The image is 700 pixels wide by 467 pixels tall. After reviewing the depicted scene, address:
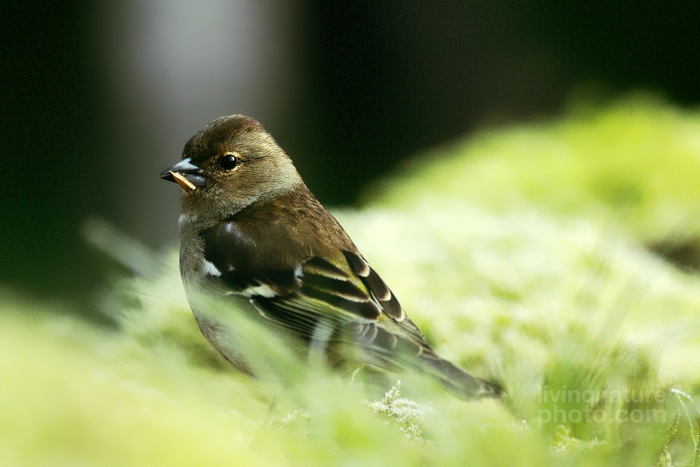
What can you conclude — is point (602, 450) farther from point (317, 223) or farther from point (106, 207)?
point (106, 207)

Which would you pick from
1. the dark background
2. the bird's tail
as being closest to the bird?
the bird's tail

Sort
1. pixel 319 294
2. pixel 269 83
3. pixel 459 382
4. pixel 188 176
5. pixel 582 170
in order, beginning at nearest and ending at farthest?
1. pixel 459 382
2. pixel 319 294
3. pixel 188 176
4. pixel 582 170
5. pixel 269 83

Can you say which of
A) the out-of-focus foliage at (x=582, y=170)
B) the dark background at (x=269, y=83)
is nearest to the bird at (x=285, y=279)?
the out-of-focus foliage at (x=582, y=170)

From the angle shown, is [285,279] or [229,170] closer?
[285,279]

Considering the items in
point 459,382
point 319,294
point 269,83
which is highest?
point 269,83

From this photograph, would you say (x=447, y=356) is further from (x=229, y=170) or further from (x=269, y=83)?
(x=269, y=83)

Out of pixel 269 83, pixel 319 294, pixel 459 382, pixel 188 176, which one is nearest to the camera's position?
pixel 459 382

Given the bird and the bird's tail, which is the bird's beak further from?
the bird's tail

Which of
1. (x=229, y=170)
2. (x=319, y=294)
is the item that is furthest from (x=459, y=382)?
(x=229, y=170)
